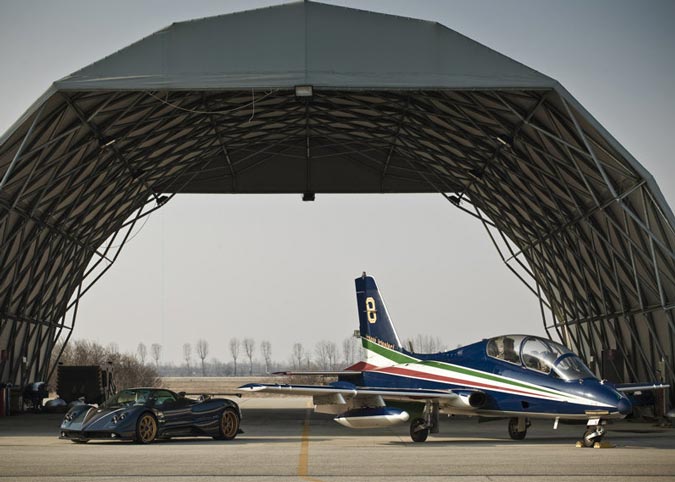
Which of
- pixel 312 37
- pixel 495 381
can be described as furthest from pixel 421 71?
pixel 495 381

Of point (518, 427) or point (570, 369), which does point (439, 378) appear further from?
point (570, 369)

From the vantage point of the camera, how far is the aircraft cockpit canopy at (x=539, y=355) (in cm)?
1886

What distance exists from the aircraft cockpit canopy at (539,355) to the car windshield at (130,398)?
728cm

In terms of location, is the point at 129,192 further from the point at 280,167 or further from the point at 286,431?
the point at 286,431

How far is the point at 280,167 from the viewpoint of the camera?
39.8m

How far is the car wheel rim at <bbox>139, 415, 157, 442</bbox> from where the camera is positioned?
18.2 metres

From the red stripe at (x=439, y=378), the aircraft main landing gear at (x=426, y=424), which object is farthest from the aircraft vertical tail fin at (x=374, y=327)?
the aircraft main landing gear at (x=426, y=424)

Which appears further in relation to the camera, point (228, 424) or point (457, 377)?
point (457, 377)

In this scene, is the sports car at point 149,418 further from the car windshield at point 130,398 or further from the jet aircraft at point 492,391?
the jet aircraft at point 492,391

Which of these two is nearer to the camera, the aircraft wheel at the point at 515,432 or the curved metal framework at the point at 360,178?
the aircraft wheel at the point at 515,432

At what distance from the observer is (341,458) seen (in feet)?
47.5

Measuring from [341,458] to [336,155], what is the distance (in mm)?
25036

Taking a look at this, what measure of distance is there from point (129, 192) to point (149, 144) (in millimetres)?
4500

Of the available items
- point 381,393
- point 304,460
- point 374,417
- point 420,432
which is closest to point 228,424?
point 374,417
